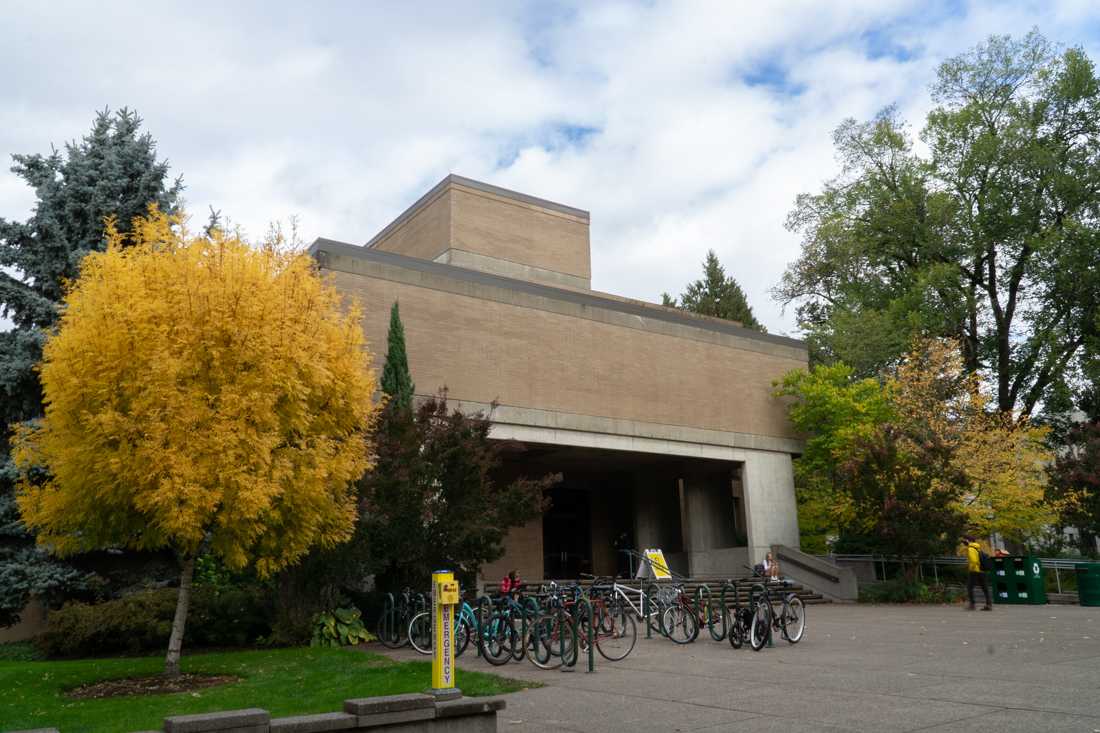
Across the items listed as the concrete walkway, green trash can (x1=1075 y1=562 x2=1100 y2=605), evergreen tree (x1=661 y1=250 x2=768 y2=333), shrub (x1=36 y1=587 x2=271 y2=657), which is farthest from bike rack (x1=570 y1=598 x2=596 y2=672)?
evergreen tree (x1=661 y1=250 x2=768 y2=333)

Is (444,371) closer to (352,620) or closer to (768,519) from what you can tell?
(352,620)

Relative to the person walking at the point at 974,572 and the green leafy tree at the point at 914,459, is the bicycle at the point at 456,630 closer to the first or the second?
the person walking at the point at 974,572

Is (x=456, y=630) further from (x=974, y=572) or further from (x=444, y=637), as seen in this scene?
(x=974, y=572)

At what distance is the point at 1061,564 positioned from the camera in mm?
27156

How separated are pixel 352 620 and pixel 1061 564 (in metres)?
21.6

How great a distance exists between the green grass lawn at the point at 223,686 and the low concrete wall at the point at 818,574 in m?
18.2

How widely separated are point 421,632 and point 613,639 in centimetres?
335

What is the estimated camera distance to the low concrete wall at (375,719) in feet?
19.2

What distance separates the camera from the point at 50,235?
20266 millimetres

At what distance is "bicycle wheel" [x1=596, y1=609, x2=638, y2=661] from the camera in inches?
549

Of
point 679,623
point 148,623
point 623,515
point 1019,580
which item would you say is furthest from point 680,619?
point 623,515

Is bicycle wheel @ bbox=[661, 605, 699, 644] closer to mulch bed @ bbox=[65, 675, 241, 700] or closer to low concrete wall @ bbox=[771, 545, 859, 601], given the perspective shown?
mulch bed @ bbox=[65, 675, 241, 700]

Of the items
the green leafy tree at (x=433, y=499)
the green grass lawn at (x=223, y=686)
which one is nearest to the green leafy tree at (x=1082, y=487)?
the green leafy tree at (x=433, y=499)

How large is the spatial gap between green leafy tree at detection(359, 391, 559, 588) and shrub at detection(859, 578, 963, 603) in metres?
13.0
